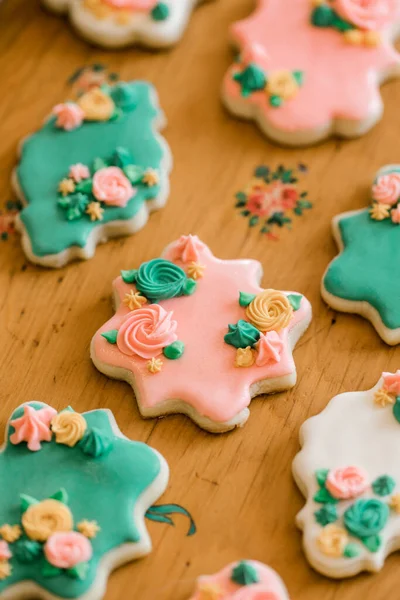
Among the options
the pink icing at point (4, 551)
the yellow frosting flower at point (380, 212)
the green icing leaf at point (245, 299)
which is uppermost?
the pink icing at point (4, 551)

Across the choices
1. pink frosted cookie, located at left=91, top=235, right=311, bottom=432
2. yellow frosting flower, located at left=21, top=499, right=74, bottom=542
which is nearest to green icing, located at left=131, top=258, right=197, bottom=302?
pink frosted cookie, located at left=91, top=235, right=311, bottom=432

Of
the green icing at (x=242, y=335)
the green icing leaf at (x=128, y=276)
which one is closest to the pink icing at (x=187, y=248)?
the green icing leaf at (x=128, y=276)

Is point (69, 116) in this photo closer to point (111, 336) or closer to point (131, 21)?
point (131, 21)

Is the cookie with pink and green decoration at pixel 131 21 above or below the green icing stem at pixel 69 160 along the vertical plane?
above

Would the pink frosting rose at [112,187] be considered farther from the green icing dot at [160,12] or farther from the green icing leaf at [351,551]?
the green icing leaf at [351,551]

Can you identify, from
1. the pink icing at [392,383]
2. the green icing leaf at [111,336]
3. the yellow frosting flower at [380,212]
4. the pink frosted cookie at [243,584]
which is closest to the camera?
the pink frosted cookie at [243,584]

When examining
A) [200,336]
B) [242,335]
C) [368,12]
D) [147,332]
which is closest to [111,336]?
[147,332]

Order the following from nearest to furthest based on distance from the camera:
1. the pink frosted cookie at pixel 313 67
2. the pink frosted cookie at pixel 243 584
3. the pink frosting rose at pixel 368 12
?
the pink frosted cookie at pixel 243 584 < the pink frosted cookie at pixel 313 67 < the pink frosting rose at pixel 368 12
